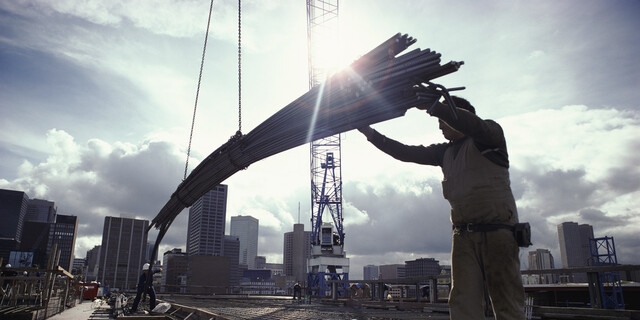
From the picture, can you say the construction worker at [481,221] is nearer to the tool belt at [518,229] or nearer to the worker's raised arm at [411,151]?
the tool belt at [518,229]

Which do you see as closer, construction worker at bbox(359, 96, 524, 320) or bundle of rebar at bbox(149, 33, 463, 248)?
construction worker at bbox(359, 96, 524, 320)

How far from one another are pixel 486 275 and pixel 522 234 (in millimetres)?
390

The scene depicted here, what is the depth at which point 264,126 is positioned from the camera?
20.6ft

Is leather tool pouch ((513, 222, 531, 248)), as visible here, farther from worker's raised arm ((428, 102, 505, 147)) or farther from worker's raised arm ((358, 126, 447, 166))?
worker's raised arm ((358, 126, 447, 166))

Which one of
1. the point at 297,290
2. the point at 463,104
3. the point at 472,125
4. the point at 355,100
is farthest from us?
the point at 297,290

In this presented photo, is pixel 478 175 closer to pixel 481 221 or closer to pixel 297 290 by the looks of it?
pixel 481 221

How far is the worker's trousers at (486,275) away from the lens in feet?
8.96

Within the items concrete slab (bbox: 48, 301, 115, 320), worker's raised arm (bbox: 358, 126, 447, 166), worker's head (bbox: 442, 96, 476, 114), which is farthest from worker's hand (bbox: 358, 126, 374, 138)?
concrete slab (bbox: 48, 301, 115, 320)

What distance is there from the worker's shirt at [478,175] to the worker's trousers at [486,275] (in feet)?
0.48

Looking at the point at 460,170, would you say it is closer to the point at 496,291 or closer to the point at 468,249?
the point at 468,249

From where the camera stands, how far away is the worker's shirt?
2786 mm

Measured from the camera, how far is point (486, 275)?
Result: 9.25 feet

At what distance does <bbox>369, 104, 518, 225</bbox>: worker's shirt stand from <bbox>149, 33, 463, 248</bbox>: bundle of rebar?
445mm

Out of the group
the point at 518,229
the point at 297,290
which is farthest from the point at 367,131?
the point at 297,290
